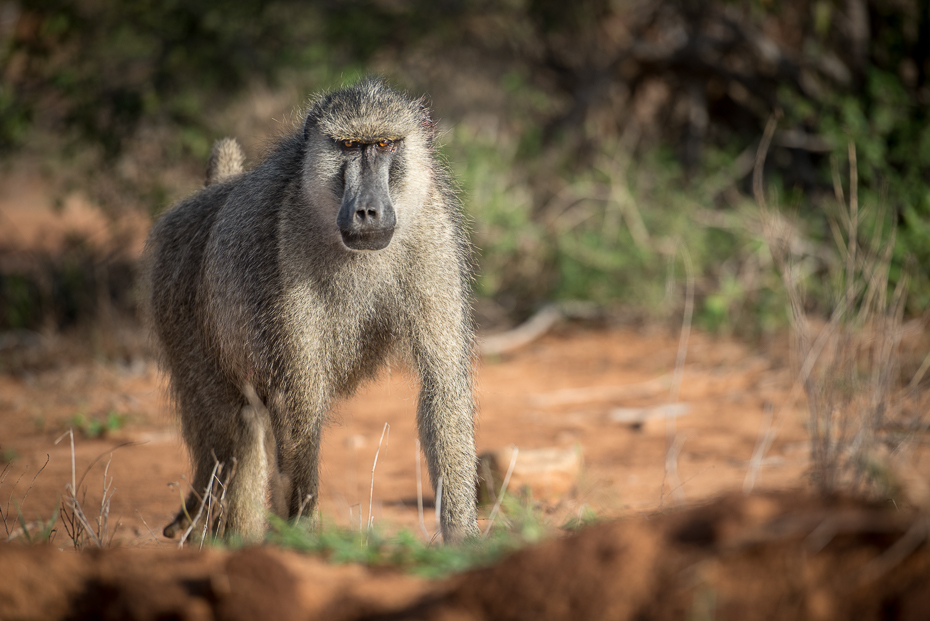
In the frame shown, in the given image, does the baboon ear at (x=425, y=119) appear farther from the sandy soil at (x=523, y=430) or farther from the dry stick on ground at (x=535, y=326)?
the dry stick on ground at (x=535, y=326)

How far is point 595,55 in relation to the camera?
8031mm

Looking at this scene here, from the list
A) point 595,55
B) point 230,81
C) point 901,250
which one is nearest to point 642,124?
point 595,55

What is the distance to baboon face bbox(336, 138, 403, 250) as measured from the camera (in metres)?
2.59

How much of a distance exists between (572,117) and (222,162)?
471 cm

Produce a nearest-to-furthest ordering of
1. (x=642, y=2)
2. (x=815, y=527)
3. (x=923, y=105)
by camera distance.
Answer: (x=815, y=527) → (x=923, y=105) → (x=642, y=2)

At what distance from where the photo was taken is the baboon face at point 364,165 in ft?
8.61

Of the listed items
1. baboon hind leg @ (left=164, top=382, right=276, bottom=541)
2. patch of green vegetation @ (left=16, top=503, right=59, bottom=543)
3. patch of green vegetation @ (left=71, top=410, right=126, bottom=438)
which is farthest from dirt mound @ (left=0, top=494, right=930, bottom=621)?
patch of green vegetation @ (left=71, top=410, right=126, bottom=438)

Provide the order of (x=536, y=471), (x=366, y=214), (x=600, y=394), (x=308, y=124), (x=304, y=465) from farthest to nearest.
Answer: (x=600, y=394), (x=536, y=471), (x=308, y=124), (x=304, y=465), (x=366, y=214)

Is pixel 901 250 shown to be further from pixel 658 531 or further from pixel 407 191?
pixel 658 531

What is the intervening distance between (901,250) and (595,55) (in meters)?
3.86

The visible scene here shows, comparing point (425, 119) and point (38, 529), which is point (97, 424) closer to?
point (38, 529)

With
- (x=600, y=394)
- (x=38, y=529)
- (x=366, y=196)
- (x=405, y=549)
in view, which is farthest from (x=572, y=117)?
(x=405, y=549)

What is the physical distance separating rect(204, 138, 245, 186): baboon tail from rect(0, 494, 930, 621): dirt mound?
232 centimetres

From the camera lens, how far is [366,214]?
2592 mm
